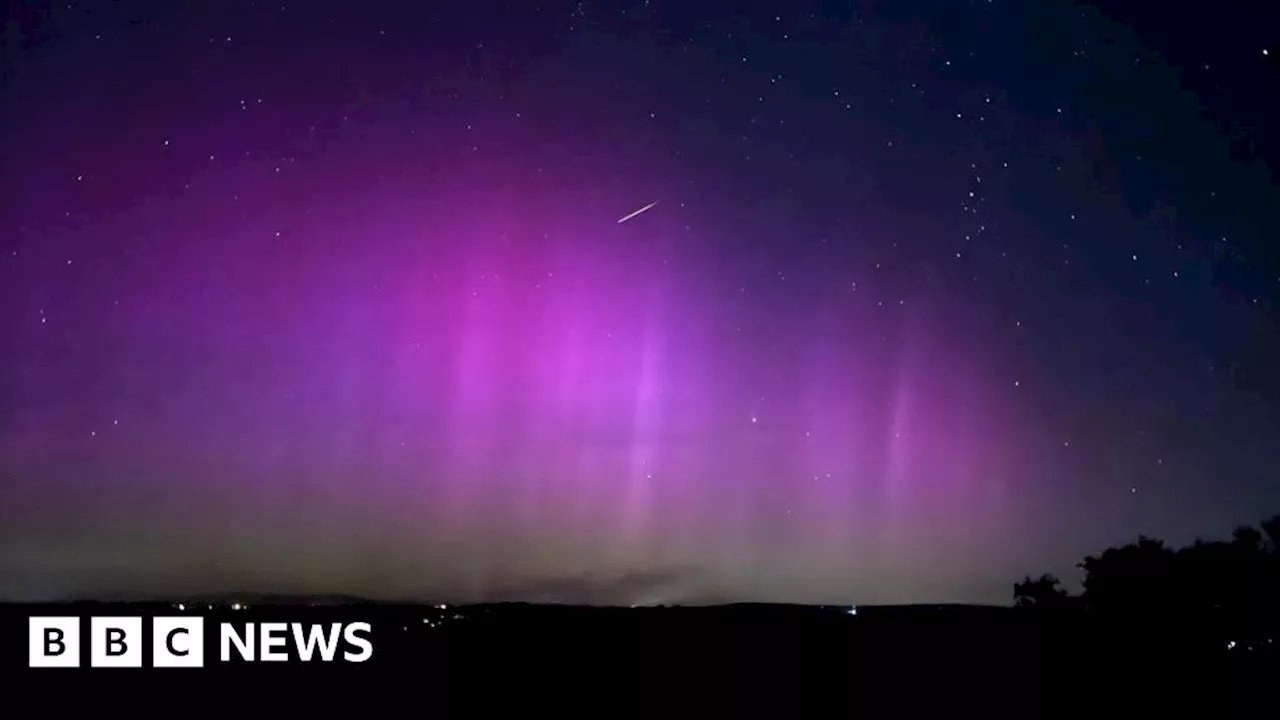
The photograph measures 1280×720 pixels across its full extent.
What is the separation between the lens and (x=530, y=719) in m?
23.6

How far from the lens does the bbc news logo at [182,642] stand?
2073 cm

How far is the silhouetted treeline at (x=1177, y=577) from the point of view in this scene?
2861 cm

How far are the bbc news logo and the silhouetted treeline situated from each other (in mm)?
13977

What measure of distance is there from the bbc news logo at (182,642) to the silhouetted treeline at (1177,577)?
550 inches

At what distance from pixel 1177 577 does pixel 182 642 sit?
65.5 ft

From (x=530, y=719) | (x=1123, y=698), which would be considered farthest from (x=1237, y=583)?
(x=530, y=719)

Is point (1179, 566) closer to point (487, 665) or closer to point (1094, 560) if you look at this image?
point (1094, 560)

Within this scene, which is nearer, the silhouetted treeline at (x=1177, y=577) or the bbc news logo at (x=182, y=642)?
the bbc news logo at (x=182, y=642)

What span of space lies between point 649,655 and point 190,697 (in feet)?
29.7

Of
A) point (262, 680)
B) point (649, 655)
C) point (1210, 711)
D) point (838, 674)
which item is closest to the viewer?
point (1210, 711)

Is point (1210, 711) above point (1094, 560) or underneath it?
underneath

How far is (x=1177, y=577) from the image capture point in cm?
2928

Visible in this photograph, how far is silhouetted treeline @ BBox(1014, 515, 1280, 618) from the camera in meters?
28.6

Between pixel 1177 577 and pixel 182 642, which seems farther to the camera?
pixel 1177 577
